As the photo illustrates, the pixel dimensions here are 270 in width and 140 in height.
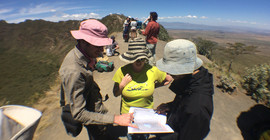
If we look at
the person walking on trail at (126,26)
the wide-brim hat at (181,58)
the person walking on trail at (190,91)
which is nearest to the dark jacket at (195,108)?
the person walking on trail at (190,91)

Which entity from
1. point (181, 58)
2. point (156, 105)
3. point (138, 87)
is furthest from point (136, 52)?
point (156, 105)

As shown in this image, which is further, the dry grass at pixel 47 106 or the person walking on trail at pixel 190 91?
the dry grass at pixel 47 106

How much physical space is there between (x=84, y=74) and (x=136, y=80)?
93cm

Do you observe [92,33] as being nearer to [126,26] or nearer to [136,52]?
[136,52]

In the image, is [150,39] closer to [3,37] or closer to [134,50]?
[134,50]

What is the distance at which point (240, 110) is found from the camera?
455 centimetres

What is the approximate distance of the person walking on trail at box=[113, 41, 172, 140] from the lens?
1.89 m

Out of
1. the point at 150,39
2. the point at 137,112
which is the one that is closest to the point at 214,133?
the point at 137,112

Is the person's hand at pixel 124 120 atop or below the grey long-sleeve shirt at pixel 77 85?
below

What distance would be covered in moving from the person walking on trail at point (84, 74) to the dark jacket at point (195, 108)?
654mm

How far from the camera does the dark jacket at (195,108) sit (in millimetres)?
1081

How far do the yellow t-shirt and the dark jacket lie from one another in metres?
0.78

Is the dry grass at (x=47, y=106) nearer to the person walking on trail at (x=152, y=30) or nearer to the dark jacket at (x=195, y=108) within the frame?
the dark jacket at (x=195, y=108)

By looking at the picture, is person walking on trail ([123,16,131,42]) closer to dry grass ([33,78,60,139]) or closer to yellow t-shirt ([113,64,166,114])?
dry grass ([33,78,60,139])
